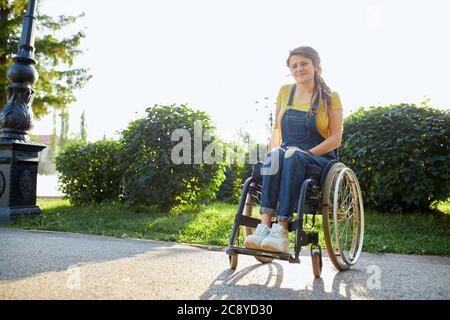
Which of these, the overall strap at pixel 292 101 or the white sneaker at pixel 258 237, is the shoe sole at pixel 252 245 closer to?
the white sneaker at pixel 258 237

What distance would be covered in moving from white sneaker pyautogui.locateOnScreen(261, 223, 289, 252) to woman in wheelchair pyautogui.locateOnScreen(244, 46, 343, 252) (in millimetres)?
88

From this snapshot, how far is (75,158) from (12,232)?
3.28 metres

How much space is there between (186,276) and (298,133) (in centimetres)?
134

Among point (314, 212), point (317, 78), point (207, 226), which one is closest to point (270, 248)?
point (314, 212)

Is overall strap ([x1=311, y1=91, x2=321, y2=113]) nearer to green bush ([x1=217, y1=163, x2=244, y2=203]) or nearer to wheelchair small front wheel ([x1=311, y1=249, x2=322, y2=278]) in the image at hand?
wheelchair small front wheel ([x1=311, y1=249, x2=322, y2=278])

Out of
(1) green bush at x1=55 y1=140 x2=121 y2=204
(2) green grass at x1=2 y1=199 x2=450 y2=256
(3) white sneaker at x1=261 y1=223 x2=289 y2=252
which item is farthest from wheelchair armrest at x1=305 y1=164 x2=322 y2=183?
(1) green bush at x1=55 y1=140 x2=121 y2=204

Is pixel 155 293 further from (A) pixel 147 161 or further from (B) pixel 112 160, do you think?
(B) pixel 112 160

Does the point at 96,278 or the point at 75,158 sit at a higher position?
the point at 75,158

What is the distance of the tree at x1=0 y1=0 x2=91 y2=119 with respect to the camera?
11.1m

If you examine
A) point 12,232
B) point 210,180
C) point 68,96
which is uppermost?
point 68,96

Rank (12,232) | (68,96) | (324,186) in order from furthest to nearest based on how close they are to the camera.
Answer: (68,96) → (12,232) → (324,186)

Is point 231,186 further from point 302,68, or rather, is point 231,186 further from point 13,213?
point 302,68

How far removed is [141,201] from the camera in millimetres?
6121
